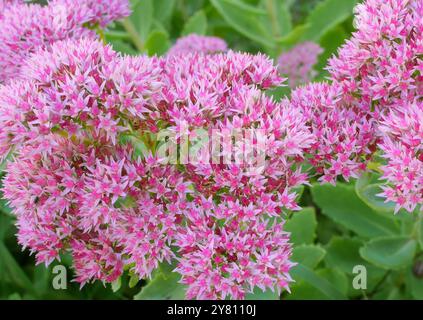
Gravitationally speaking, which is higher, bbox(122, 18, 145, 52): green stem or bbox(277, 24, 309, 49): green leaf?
bbox(122, 18, 145, 52): green stem

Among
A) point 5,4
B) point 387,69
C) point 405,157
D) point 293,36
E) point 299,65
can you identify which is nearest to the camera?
point 405,157

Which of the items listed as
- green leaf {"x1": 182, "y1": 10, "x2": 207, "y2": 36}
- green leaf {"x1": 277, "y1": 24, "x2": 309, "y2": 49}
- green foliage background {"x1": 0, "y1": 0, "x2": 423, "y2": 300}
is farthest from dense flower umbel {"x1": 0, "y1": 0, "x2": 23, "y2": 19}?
green leaf {"x1": 277, "y1": 24, "x2": 309, "y2": 49}

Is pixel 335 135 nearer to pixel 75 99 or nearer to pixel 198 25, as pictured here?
pixel 75 99

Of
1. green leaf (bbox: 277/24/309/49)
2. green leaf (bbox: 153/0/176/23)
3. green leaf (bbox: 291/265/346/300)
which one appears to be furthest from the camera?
green leaf (bbox: 153/0/176/23)

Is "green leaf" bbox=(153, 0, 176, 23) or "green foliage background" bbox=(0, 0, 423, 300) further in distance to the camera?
"green leaf" bbox=(153, 0, 176, 23)

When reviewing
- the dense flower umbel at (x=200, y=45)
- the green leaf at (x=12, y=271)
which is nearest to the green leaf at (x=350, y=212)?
the dense flower umbel at (x=200, y=45)

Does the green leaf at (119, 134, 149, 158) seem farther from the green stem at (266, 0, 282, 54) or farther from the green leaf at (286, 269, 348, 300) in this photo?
the green stem at (266, 0, 282, 54)

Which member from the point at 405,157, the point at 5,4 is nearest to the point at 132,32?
the point at 5,4
